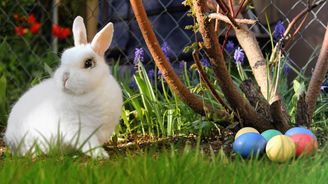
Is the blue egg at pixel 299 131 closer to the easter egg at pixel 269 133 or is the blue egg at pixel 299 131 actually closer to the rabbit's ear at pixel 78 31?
the easter egg at pixel 269 133

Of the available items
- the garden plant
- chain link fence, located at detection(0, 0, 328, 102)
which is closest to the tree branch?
the garden plant

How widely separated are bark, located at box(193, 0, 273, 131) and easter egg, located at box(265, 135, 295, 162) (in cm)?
32

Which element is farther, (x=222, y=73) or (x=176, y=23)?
(x=176, y=23)

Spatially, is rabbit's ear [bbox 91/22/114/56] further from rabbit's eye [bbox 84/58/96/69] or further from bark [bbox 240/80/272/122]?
bark [bbox 240/80/272/122]

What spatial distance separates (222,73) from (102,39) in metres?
0.46

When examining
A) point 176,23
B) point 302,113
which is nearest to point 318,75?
point 302,113

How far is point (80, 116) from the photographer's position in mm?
2361

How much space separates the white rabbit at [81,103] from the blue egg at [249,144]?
0.45 m

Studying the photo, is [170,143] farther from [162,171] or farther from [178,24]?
[178,24]

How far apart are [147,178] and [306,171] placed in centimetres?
51

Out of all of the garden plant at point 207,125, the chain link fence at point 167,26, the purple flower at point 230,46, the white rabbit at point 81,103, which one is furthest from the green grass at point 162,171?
the purple flower at point 230,46

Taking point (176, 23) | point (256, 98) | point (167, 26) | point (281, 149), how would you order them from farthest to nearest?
point (167, 26)
point (176, 23)
point (256, 98)
point (281, 149)

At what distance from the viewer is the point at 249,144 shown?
2344mm

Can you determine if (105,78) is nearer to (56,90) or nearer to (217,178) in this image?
(56,90)
